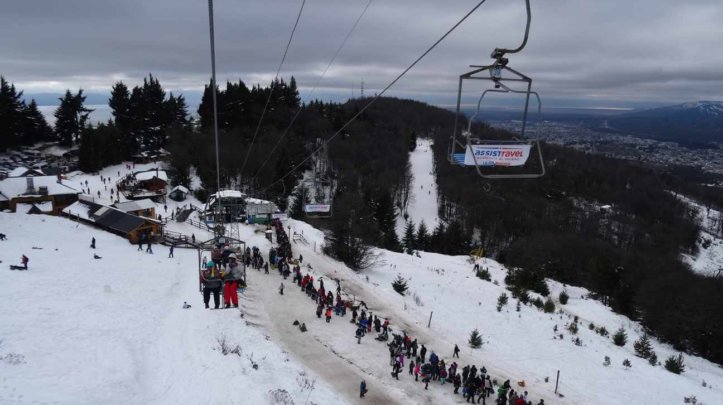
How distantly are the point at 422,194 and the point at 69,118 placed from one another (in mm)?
64618

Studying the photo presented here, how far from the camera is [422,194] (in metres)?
89.3

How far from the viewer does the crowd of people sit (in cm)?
1783

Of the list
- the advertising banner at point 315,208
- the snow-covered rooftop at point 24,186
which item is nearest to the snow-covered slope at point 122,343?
the advertising banner at point 315,208

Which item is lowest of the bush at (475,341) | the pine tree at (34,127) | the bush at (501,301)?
the bush at (501,301)

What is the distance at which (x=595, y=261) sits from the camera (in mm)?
42062

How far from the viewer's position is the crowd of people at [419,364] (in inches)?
702

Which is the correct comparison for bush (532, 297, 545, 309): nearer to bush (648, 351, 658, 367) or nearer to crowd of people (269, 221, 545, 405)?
bush (648, 351, 658, 367)

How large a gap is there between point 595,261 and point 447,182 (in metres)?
43.5

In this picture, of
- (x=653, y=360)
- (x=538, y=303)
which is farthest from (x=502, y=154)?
(x=538, y=303)

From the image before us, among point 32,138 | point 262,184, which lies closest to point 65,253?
point 262,184

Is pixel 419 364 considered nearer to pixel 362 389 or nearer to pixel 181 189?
pixel 362 389

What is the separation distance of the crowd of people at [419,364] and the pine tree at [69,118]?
68666mm

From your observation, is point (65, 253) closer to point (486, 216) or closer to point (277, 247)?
point (277, 247)

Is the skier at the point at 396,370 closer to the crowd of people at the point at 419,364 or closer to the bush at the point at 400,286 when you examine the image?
the crowd of people at the point at 419,364
